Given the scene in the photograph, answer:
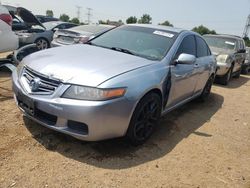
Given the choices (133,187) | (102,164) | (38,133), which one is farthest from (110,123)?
(38,133)

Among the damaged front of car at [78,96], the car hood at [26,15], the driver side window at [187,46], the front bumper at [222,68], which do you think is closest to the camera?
the damaged front of car at [78,96]

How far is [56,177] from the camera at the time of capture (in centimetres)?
307

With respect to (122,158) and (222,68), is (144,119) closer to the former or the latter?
(122,158)

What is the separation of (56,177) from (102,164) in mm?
566

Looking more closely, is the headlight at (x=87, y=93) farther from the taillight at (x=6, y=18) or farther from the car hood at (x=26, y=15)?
the car hood at (x=26, y=15)

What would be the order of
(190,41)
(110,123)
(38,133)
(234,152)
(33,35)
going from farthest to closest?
(33,35)
(190,41)
(234,152)
(38,133)
(110,123)

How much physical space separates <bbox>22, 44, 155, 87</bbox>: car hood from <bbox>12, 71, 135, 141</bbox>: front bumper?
25cm

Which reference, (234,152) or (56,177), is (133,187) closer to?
(56,177)

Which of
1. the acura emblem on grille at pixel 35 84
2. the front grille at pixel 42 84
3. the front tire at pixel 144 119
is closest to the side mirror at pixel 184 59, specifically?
the front tire at pixel 144 119

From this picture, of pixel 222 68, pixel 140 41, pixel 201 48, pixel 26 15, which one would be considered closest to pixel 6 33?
pixel 26 15

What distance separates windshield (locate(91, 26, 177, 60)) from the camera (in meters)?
4.42

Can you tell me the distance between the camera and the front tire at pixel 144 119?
3674mm

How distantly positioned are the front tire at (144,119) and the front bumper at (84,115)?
0.16 metres

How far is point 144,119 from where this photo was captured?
154 inches
